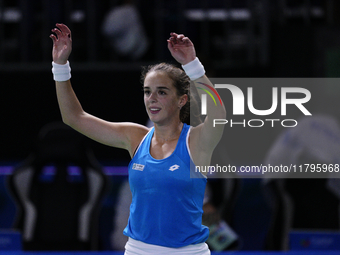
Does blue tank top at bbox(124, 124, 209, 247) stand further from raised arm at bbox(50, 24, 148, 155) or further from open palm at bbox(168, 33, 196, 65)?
open palm at bbox(168, 33, 196, 65)

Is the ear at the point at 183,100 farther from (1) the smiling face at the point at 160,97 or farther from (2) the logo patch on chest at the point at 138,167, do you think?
(2) the logo patch on chest at the point at 138,167

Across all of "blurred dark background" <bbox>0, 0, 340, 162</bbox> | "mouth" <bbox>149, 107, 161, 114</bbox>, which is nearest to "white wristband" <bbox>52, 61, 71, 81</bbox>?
"mouth" <bbox>149, 107, 161, 114</bbox>

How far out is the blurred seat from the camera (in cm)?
398

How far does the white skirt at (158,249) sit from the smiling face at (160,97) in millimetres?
558

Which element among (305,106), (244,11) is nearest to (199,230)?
(305,106)

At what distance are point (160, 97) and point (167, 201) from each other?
468mm

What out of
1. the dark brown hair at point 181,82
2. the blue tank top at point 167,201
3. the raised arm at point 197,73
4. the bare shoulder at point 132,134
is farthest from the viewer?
the bare shoulder at point 132,134

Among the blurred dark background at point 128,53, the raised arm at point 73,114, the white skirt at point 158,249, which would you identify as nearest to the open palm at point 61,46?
the raised arm at point 73,114

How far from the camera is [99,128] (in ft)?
8.04

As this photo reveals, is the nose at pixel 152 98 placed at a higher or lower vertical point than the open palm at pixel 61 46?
lower

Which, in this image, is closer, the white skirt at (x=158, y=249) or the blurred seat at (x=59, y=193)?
the white skirt at (x=158, y=249)

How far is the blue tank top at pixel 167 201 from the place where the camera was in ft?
7.23

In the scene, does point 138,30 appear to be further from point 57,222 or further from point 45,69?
point 57,222

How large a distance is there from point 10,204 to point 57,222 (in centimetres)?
70
